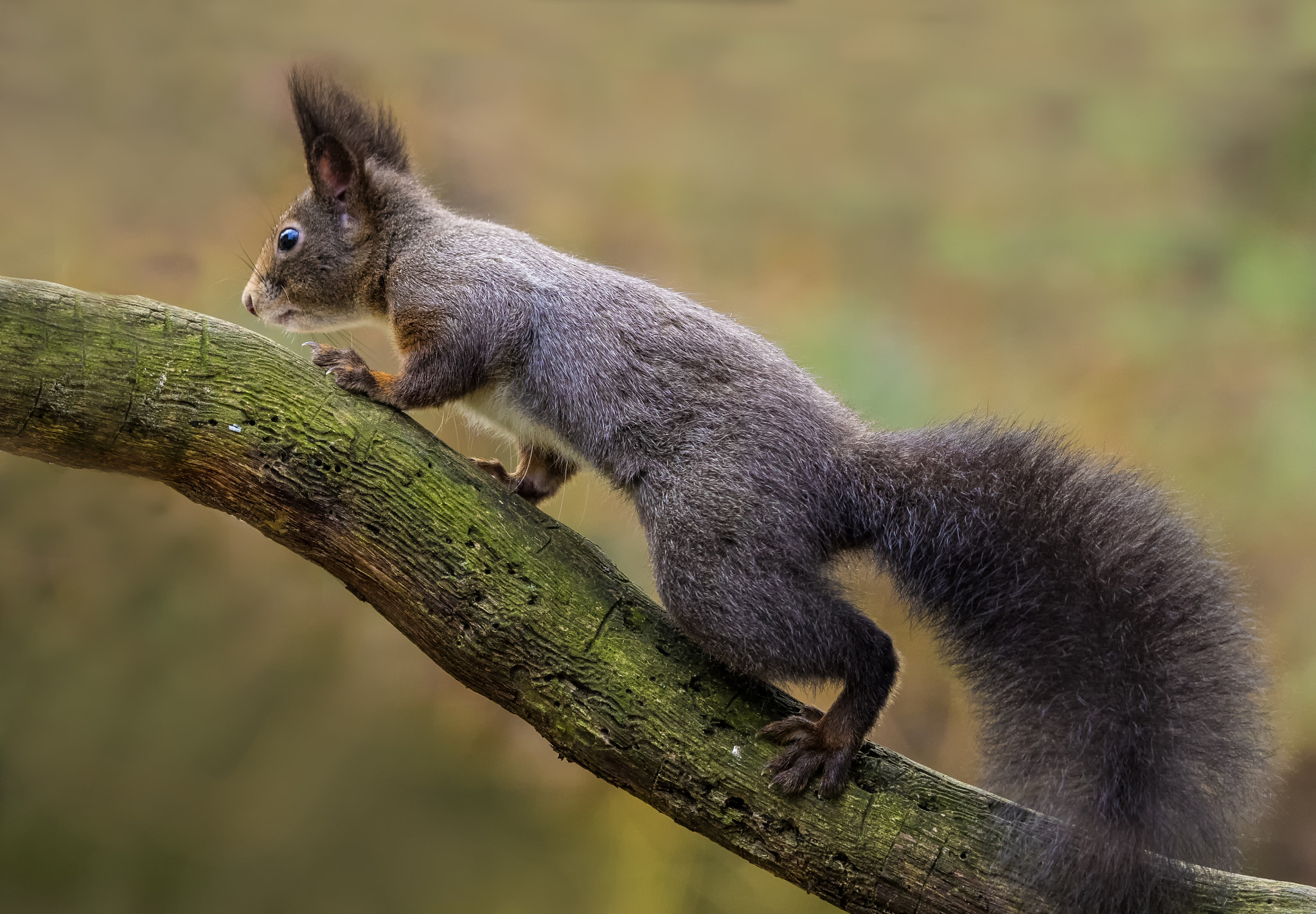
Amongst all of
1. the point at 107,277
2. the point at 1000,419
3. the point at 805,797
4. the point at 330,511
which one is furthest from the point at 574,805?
the point at 107,277

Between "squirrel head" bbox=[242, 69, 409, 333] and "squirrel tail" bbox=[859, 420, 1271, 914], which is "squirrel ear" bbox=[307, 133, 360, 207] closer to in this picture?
"squirrel head" bbox=[242, 69, 409, 333]

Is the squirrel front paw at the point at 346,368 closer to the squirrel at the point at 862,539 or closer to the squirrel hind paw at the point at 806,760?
the squirrel at the point at 862,539

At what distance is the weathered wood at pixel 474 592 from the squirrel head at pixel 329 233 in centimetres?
45

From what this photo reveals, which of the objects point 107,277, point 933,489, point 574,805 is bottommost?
point 574,805

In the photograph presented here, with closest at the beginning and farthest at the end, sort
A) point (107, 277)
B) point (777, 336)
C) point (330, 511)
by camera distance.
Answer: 1. point (330, 511)
2. point (107, 277)
3. point (777, 336)

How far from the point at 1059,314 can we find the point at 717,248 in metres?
1.54

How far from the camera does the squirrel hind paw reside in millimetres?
2422

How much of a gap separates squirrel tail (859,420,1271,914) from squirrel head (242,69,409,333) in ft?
5.32

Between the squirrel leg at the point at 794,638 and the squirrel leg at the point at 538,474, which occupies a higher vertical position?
the squirrel leg at the point at 538,474

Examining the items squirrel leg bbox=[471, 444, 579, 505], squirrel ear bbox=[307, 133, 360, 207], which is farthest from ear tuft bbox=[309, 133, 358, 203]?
squirrel leg bbox=[471, 444, 579, 505]

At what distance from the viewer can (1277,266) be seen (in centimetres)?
429

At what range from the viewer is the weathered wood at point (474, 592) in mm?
2367

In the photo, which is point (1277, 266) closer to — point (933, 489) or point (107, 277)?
point (933, 489)

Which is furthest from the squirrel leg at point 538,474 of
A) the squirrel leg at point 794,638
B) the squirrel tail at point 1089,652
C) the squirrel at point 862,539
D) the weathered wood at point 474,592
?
the squirrel tail at point 1089,652
